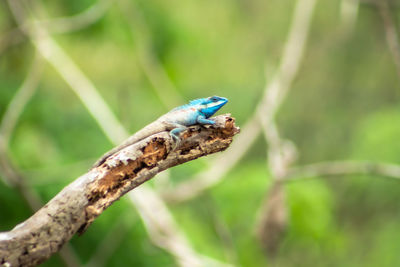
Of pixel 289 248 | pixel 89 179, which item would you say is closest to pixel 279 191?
pixel 89 179

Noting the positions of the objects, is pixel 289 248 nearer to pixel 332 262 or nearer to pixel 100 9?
pixel 332 262

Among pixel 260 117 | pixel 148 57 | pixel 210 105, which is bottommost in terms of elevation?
pixel 260 117

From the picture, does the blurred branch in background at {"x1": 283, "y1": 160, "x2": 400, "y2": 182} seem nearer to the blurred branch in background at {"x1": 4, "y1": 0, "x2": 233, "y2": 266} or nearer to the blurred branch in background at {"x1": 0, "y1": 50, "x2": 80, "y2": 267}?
the blurred branch in background at {"x1": 4, "y1": 0, "x2": 233, "y2": 266}

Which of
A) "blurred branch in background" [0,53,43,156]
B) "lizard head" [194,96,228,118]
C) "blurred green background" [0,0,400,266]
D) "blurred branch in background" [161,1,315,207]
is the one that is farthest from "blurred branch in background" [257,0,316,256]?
"blurred branch in background" [0,53,43,156]

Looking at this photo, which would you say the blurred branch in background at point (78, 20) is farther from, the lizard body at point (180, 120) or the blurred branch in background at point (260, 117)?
the lizard body at point (180, 120)

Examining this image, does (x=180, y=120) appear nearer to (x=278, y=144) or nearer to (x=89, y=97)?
(x=278, y=144)

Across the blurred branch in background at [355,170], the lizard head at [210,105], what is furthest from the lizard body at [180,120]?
the blurred branch in background at [355,170]

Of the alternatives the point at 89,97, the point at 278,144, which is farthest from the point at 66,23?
Answer: the point at 278,144
